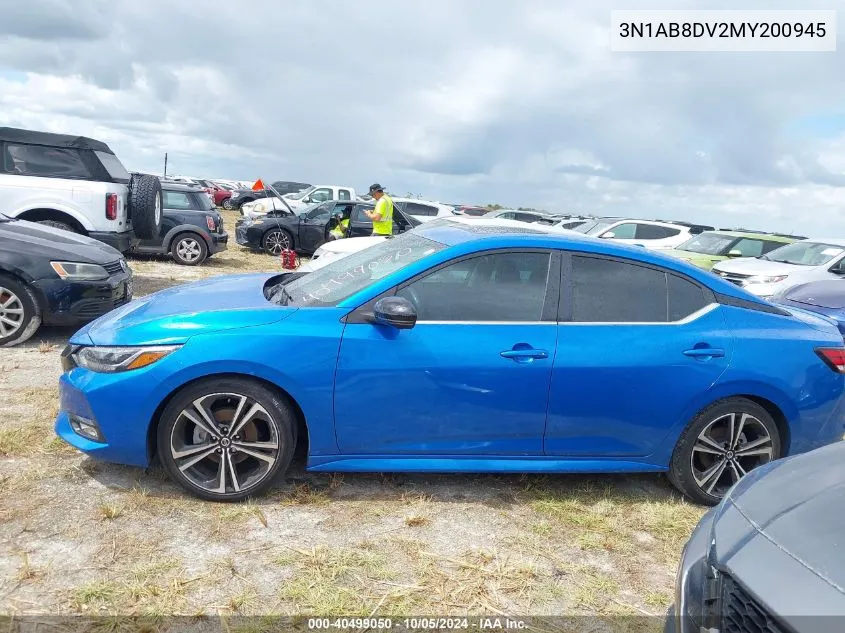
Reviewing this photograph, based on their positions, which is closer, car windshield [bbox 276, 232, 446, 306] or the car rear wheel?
car windshield [bbox 276, 232, 446, 306]

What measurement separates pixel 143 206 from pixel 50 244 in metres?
3.59

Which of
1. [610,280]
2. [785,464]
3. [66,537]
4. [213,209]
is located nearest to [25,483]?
[66,537]

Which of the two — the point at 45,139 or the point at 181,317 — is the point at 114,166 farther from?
the point at 181,317

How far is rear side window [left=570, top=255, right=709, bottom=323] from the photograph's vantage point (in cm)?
371

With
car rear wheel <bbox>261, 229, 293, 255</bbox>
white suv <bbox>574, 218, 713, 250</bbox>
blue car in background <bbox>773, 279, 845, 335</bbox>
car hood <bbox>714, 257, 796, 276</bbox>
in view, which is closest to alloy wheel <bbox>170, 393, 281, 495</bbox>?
blue car in background <bbox>773, 279, 845, 335</bbox>

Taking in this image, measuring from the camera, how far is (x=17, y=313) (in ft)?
19.8

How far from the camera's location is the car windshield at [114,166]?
938cm

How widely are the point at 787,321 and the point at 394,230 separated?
30.1 feet

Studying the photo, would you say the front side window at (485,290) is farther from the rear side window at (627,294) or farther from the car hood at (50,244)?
the car hood at (50,244)

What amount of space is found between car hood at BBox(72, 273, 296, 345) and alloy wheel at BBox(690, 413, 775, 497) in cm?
250

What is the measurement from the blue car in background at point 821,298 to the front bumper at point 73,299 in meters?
6.95

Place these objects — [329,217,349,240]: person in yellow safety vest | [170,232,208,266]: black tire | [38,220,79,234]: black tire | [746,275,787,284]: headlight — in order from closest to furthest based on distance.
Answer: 1. [38,220,79,234]: black tire
2. [746,275,787,284]: headlight
3. [170,232,208,266]: black tire
4. [329,217,349,240]: person in yellow safety vest

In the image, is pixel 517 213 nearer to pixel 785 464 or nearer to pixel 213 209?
pixel 213 209

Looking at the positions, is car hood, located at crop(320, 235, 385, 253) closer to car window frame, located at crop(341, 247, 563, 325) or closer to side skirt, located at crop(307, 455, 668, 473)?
car window frame, located at crop(341, 247, 563, 325)
